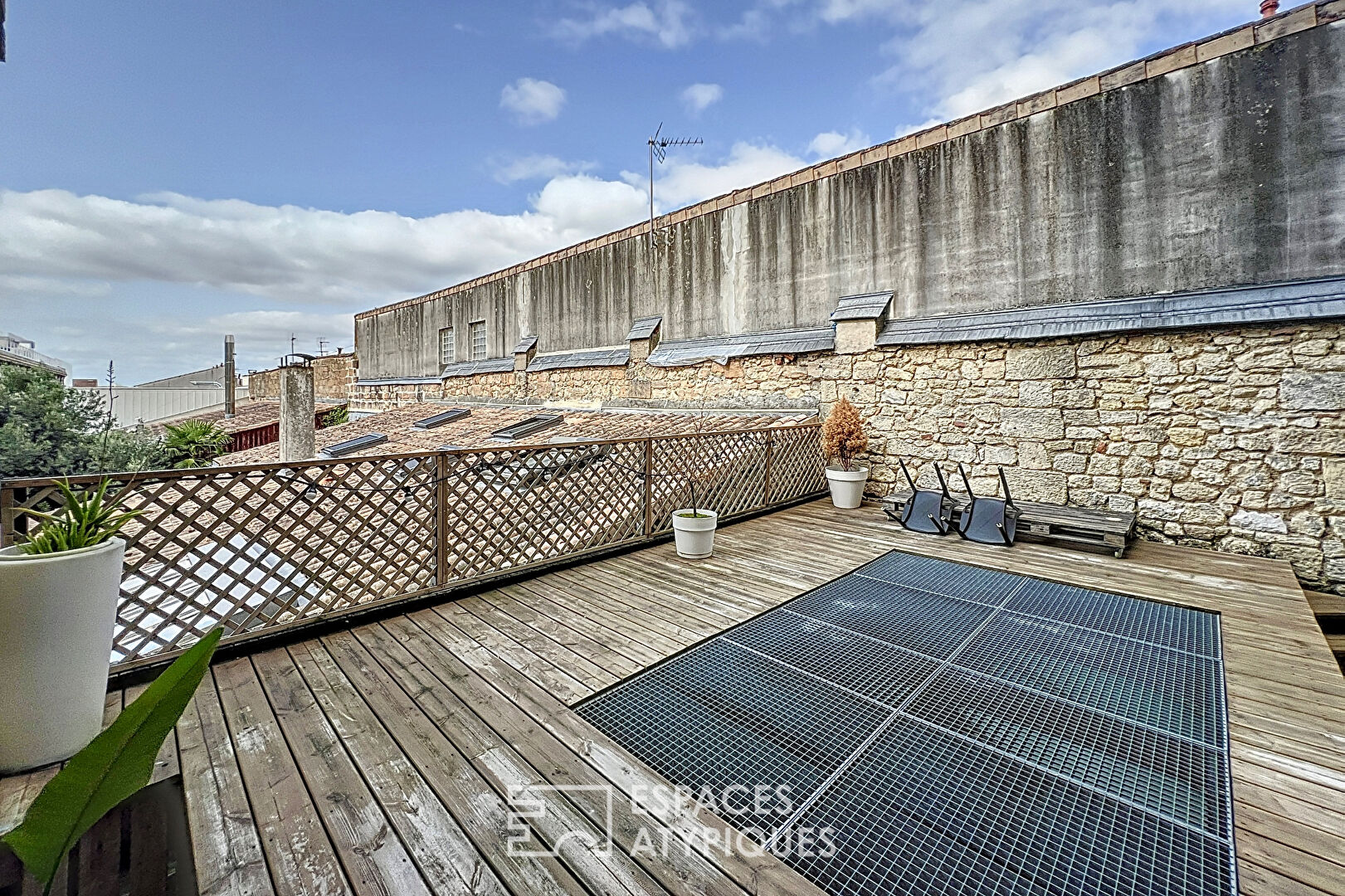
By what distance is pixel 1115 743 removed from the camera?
1.94 metres

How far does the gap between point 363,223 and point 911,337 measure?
60.1 feet

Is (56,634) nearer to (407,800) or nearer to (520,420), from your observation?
(407,800)

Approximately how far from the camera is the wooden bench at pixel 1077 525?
4160 mm

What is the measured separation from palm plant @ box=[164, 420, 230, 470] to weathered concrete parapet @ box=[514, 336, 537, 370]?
5832 millimetres

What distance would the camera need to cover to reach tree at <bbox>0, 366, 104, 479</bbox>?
4336 millimetres

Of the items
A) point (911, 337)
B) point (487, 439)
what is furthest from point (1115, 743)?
point (487, 439)

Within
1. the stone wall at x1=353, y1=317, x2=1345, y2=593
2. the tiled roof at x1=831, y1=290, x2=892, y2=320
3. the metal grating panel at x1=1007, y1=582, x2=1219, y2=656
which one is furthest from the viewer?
the tiled roof at x1=831, y1=290, x2=892, y2=320

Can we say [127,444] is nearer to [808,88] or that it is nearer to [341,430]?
[341,430]

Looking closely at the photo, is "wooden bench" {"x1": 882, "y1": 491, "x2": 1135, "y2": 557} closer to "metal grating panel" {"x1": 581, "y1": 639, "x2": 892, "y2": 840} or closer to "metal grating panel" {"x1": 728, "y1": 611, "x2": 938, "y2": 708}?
"metal grating panel" {"x1": 728, "y1": 611, "x2": 938, "y2": 708}

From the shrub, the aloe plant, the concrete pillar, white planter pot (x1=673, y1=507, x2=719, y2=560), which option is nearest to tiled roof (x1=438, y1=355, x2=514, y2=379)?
the concrete pillar

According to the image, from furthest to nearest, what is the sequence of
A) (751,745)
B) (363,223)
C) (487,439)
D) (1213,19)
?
(363,223)
(487,439)
(1213,19)
(751,745)

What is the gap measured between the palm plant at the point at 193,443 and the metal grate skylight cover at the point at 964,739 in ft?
38.2

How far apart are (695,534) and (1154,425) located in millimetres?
3904

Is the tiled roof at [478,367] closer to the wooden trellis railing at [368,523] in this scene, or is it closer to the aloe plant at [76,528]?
the wooden trellis railing at [368,523]
